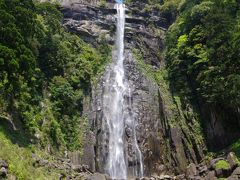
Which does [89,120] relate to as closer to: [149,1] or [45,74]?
[45,74]

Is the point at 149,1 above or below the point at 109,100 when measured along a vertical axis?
above

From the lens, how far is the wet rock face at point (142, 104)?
1121 inches

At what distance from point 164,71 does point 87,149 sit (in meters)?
14.5

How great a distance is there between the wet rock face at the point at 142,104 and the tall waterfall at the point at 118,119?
370 mm

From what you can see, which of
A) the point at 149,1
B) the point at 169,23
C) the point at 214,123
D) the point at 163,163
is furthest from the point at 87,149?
the point at 149,1

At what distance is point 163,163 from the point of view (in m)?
28.6

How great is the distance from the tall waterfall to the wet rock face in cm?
37

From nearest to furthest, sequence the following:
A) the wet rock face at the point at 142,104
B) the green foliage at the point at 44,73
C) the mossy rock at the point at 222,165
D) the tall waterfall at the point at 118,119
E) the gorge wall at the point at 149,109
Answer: the green foliage at the point at 44,73
the mossy rock at the point at 222,165
the tall waterfall at the point at 118,119
the wet rock face at the point at 142,104
the gorge wall at the point at 149,109

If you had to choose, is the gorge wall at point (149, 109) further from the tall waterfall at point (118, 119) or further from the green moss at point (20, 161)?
the green moss at point (20, 161)

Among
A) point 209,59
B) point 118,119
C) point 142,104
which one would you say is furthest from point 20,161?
point 209,59

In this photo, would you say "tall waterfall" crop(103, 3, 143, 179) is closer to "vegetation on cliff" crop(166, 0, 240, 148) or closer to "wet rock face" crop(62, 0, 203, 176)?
"wet rock face" crop(62, 0, 203, 176)

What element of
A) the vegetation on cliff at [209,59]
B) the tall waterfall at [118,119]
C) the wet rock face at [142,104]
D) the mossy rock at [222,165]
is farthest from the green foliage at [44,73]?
the mossy rock at [222,165]

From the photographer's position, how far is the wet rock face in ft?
93.5

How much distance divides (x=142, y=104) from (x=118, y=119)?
9.71 feet
